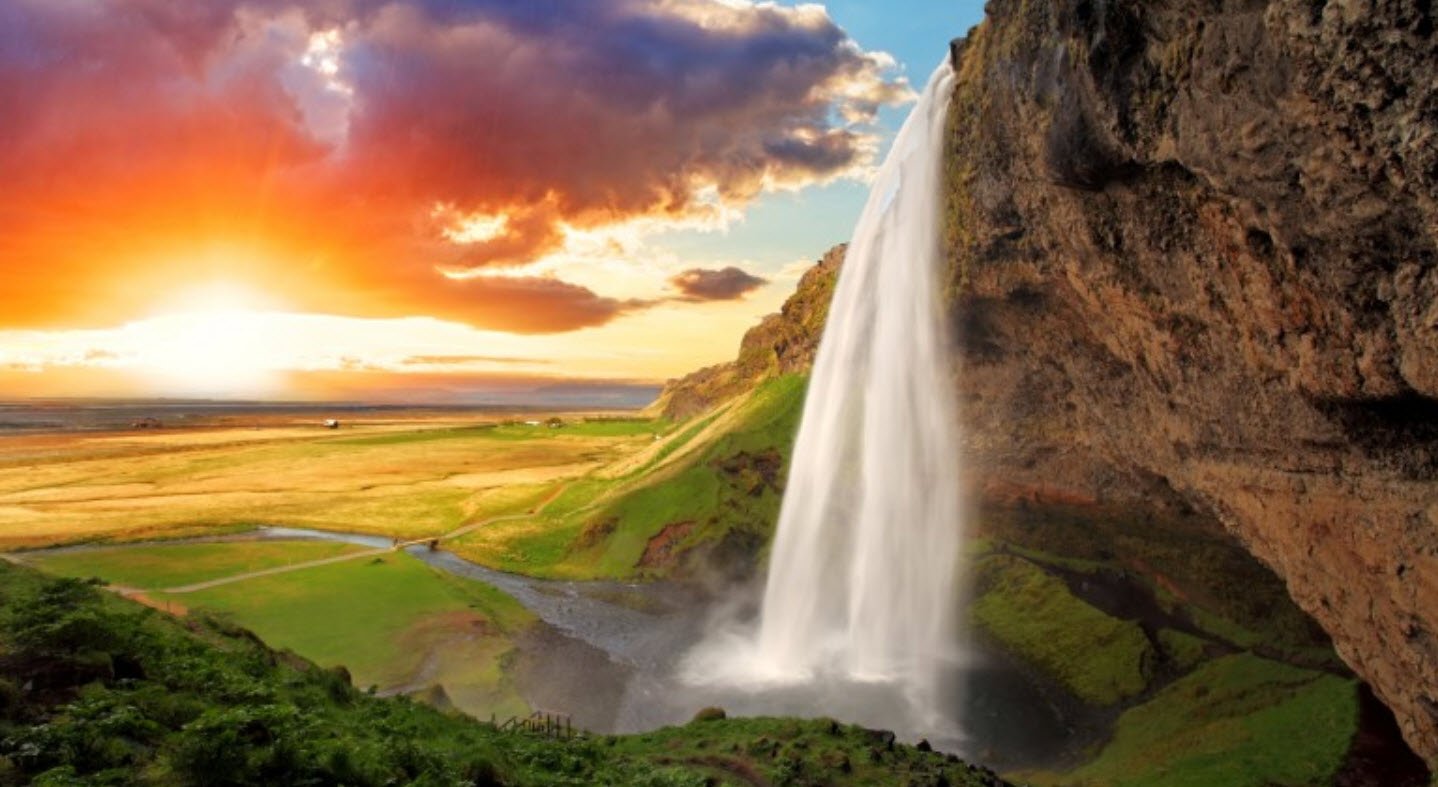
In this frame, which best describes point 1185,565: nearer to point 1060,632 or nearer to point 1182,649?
point 1182,649

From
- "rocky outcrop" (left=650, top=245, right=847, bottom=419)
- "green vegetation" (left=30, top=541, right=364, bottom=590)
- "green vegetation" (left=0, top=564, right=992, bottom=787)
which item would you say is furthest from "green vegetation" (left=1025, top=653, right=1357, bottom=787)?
"green vegetation" (left=30, top=541, right=364, bottom=590)

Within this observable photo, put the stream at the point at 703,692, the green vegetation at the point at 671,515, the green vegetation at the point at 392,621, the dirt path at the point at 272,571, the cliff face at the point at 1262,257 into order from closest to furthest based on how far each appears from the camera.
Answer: the cliff face at the point at 1262,257 → the stream at the point at 703,692 → the green vegetation at the point at 392,621 → the dirt path at the point at 272,571 → the green vegetation at the point at 671,515

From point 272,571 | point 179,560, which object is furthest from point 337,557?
point 179,560

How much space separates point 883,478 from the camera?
144ft

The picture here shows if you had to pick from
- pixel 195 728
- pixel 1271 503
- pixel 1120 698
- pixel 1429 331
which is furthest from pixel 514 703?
pixel 1429 331

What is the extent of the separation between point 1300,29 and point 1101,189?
10.9 m

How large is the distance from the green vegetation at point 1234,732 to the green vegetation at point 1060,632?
2090 mm

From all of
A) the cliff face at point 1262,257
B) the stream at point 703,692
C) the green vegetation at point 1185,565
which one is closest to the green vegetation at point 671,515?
the stream at point 703,692

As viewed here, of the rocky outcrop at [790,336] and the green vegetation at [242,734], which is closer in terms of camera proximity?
the green vegetation at [242,734]

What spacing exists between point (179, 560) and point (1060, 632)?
57983mm

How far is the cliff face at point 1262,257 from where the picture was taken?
537 inches

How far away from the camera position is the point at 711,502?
5897 cm

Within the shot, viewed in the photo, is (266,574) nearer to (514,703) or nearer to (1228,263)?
(514,703)

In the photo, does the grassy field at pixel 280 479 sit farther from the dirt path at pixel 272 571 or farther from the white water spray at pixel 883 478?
the white water spray at pixel 883 478
